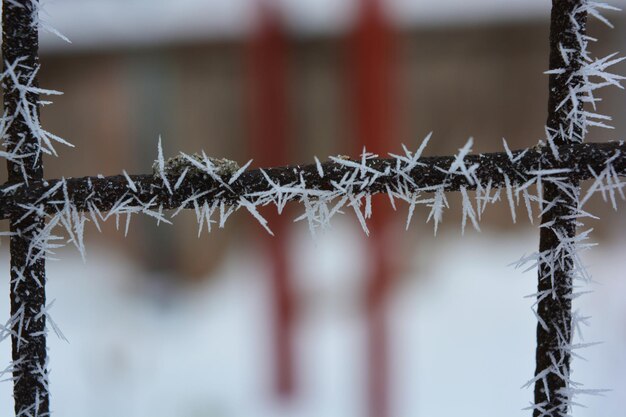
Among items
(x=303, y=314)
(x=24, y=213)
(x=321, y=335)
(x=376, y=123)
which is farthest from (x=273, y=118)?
(x=24, y=213)

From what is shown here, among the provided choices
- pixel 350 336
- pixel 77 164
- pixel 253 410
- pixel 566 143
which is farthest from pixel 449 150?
pixel 566 143

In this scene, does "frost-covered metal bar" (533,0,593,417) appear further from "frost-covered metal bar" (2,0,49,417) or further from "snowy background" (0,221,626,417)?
"snowy background" (0,221,626,417)

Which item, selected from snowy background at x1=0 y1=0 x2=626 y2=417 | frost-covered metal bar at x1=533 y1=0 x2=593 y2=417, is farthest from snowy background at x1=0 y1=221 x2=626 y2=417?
frost-covered metal bar at x1=533 y1=0 x2=593 y2=417

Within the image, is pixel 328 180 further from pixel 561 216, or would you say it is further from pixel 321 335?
pixel 321 335

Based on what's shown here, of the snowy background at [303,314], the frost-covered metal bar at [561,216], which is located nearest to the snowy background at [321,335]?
the snowy background at [303,314]

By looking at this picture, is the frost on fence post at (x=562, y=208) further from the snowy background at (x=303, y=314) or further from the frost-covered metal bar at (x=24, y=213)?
the snowy background at (x=303, y=314)

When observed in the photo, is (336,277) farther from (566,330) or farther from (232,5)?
(566,330)
